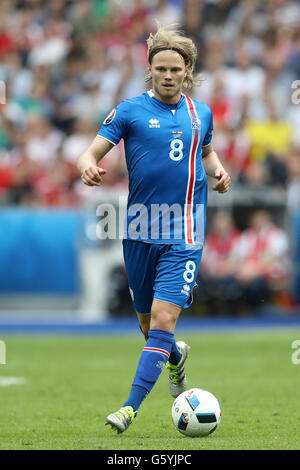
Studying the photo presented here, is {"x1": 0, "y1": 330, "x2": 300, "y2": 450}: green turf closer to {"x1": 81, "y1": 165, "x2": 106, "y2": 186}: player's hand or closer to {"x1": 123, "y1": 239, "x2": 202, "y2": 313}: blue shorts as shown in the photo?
{"x1": 123, "y1": 239, "x2": 202, "y2": 313}: blue shorts

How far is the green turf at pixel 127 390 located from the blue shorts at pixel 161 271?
2.84ft

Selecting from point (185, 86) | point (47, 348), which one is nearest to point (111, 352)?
point (47, 348)

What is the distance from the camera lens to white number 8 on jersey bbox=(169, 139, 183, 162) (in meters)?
6.30

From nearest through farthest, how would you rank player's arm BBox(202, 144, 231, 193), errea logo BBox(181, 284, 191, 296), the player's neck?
errea logo BBox(181, 284, 191, 296), the player's neck, player's arm BBox(202, 144, 231, 193)

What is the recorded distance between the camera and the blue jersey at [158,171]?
20.6 ft

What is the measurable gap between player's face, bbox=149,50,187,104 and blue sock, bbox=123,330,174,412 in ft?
5.24

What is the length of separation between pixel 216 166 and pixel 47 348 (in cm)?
603

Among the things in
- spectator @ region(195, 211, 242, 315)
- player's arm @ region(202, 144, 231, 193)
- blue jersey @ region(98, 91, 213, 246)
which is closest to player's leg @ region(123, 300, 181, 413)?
blue jersey @ region(98, 91, 213, 246)

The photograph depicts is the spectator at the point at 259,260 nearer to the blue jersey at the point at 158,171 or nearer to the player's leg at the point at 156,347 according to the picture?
the blue jersey at the point at 158,171

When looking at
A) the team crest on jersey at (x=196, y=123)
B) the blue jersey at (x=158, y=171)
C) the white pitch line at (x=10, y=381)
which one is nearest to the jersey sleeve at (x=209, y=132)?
the team crest on jersey at (x=196, y=123)

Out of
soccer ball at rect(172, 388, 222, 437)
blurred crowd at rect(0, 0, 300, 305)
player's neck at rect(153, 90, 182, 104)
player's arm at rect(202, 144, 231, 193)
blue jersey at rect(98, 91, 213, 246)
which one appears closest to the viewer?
soccer ball at rect(172, 388, 222, 437)

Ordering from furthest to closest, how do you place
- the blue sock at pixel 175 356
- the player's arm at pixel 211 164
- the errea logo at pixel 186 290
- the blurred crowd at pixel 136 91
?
the blurred crowd at pixel 136 91
the blue sock at pixel 175 356
the player's arm at pixel 211 164
the errea logo at pixel 186 290

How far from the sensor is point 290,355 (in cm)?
1101
